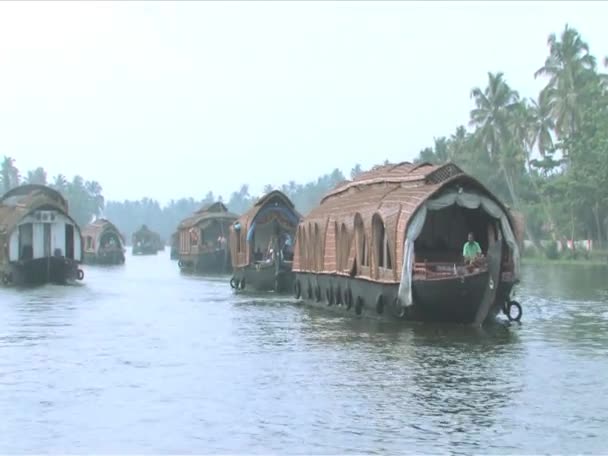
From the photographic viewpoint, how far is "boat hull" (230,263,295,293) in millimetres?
28641

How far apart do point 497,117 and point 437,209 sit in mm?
44204

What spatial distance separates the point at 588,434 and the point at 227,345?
758cm

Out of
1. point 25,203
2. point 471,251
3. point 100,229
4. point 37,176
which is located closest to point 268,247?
point 25,203

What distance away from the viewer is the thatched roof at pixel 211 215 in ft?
162

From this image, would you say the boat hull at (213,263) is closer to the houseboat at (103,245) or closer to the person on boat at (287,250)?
the houseboat at (103,245)

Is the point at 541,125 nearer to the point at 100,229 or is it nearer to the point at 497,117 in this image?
the point at 497,117

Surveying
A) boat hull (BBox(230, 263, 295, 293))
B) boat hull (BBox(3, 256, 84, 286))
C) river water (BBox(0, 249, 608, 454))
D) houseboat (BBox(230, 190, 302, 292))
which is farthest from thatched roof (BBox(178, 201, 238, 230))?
river water (BBox(0, 249, 608, 454))

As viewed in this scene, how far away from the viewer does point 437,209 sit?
A: 57.1 feet

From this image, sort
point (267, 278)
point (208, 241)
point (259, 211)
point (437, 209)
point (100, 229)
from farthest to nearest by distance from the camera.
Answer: point (100, 229)
point (208, 241)
point (259, 211)
point (267, 278)
point (437, 209)

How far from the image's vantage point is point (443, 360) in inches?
537

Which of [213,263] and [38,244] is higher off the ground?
[38,244]

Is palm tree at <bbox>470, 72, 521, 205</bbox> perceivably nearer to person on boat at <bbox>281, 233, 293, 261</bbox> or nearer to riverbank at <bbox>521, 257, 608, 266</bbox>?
riverbank at <bbox>521, 257, 608, 266</bbox>

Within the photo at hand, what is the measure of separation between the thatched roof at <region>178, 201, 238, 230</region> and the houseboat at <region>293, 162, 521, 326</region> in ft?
88.2

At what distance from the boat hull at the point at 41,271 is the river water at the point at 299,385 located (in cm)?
1277
